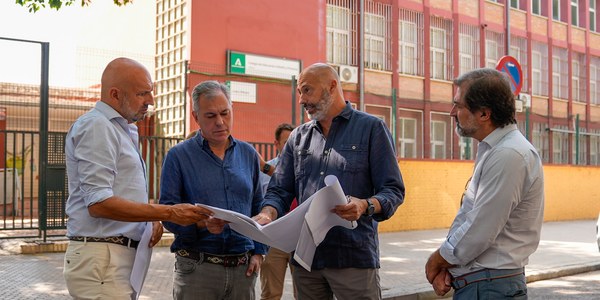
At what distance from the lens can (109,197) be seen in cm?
310

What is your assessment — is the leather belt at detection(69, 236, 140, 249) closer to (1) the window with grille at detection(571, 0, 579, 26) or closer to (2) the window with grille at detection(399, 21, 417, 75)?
(2) the window with grille at detection(399, 21, 417, 75)

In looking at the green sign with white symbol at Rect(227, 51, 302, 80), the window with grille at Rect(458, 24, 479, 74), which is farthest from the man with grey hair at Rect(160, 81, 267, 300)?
the window with grille at Rect(458, 24, 479, 74)

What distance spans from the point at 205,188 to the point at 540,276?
24.5 ft

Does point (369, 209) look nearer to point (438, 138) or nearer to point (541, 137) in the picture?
point (438, 138)

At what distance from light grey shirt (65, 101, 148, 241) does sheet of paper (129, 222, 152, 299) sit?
6cm

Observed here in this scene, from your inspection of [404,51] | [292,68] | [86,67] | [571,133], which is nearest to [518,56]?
[571,133]

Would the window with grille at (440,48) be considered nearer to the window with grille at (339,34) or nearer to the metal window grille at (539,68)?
the window with grille at (339,34)

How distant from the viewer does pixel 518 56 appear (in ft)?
87.8

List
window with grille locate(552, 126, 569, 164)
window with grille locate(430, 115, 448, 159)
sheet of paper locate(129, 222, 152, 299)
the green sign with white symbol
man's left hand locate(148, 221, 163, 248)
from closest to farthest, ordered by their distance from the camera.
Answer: sheet of paper locate(129, 222, 152, 299) < man's left hand locate(148, 221, 163, 248) < the green sign with white symbol < window with grille locate(430, 115, 448, 159) < window with grille locate(552, 126, 569, 164)

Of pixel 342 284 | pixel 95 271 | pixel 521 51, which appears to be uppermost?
pixel 521 51

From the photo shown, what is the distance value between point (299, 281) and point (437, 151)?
19809mm

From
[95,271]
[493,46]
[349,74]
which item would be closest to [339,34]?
[349,74]

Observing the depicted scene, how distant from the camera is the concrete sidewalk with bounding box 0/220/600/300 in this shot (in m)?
7.94

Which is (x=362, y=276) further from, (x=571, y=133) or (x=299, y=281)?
(x=571, y=133)
